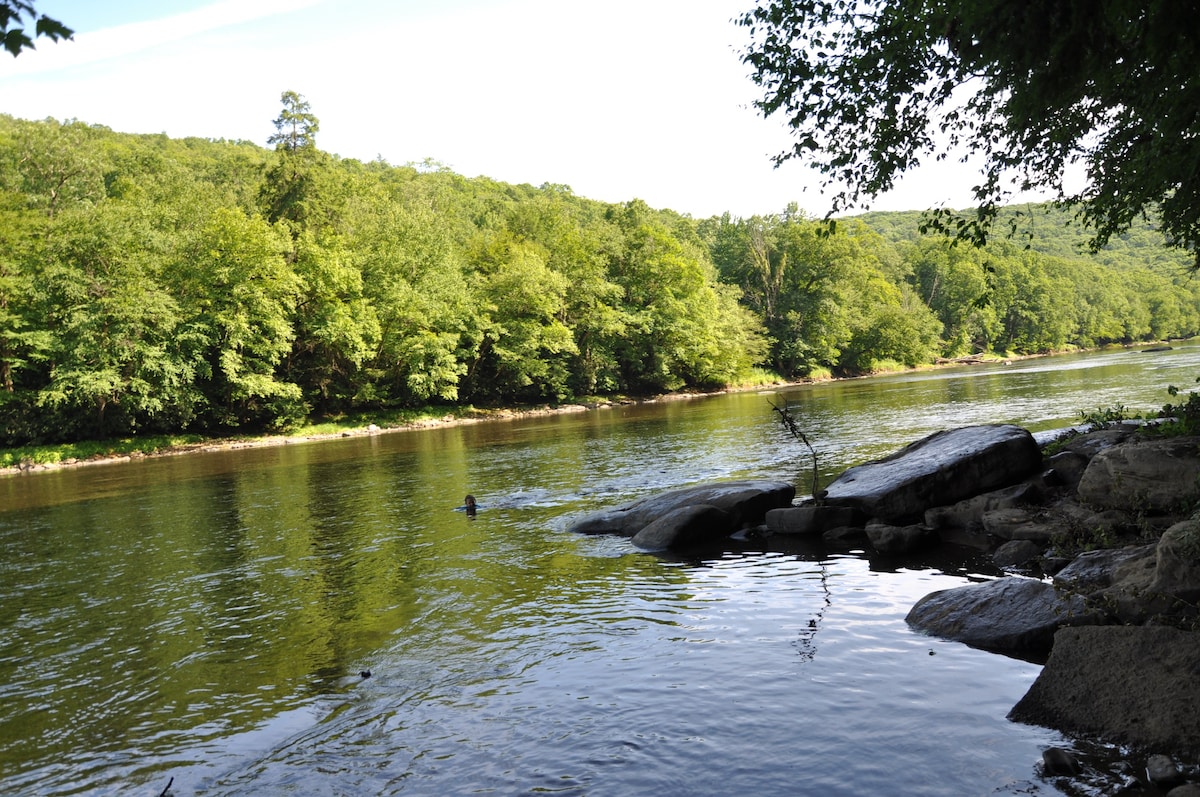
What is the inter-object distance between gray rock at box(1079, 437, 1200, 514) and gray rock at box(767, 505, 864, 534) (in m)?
4.20

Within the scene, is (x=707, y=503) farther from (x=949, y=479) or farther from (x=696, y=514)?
(x=949, y=479)

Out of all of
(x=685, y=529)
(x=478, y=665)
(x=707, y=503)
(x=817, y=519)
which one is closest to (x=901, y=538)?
(x=817, y=519)

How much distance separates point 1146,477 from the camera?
1309cm

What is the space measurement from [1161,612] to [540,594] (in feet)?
28.1

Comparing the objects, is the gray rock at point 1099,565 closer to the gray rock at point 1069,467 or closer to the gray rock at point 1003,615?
the gray rock at point 1003,615

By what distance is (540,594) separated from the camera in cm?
1349

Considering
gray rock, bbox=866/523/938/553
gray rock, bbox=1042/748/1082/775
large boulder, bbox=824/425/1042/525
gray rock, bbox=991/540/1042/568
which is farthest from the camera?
large boulder, bbox=824/425/1042/525

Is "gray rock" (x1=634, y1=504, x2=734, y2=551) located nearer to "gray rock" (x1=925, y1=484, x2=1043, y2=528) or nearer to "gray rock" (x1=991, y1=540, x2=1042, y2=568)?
"gray rock" (x1=925, y1=484, x2=1043, y2=528)

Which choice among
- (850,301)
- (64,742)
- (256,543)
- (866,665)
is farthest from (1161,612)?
(850,301)

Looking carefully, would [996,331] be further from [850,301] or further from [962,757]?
[962,757]

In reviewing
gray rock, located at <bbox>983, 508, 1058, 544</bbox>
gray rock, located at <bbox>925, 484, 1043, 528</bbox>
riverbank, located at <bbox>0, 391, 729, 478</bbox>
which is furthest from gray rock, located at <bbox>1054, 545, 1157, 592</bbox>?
riverbank, located at <bbox>0, 391, 729, 478</bbox>

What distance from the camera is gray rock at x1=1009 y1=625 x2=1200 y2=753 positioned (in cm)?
670

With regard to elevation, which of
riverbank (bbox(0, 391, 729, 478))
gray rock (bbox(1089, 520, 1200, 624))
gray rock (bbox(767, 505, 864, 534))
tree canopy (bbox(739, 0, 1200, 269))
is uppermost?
tree canopy (bbox(739, 0, 1200, 269))

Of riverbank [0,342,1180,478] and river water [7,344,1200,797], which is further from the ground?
riverbank [0,342,1180,478]
